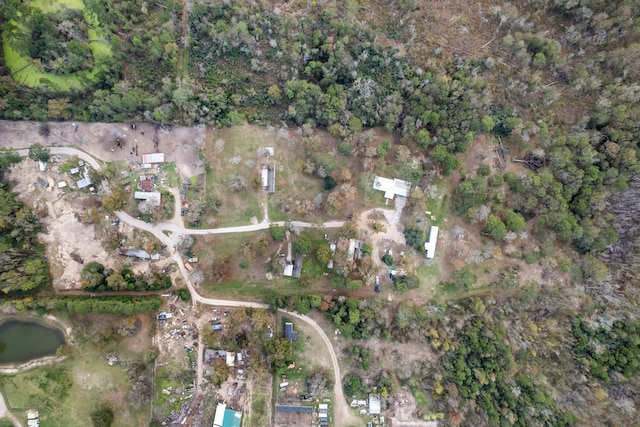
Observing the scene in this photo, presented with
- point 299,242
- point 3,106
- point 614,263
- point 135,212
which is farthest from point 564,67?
point 3,106

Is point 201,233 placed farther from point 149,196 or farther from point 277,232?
point 277,232

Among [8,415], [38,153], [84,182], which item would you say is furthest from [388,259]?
[8,415]

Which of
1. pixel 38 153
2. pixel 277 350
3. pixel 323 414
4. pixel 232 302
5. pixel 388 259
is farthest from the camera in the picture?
pixel 388 259

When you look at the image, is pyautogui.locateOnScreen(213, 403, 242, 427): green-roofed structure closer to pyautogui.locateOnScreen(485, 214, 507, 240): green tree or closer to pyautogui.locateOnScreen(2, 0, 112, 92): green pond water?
pyautogui.locateOnScreen(485, 214, 507, 240): green tree

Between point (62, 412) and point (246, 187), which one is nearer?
point (62, 412)

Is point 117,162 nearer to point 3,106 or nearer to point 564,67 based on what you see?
point 3,106
